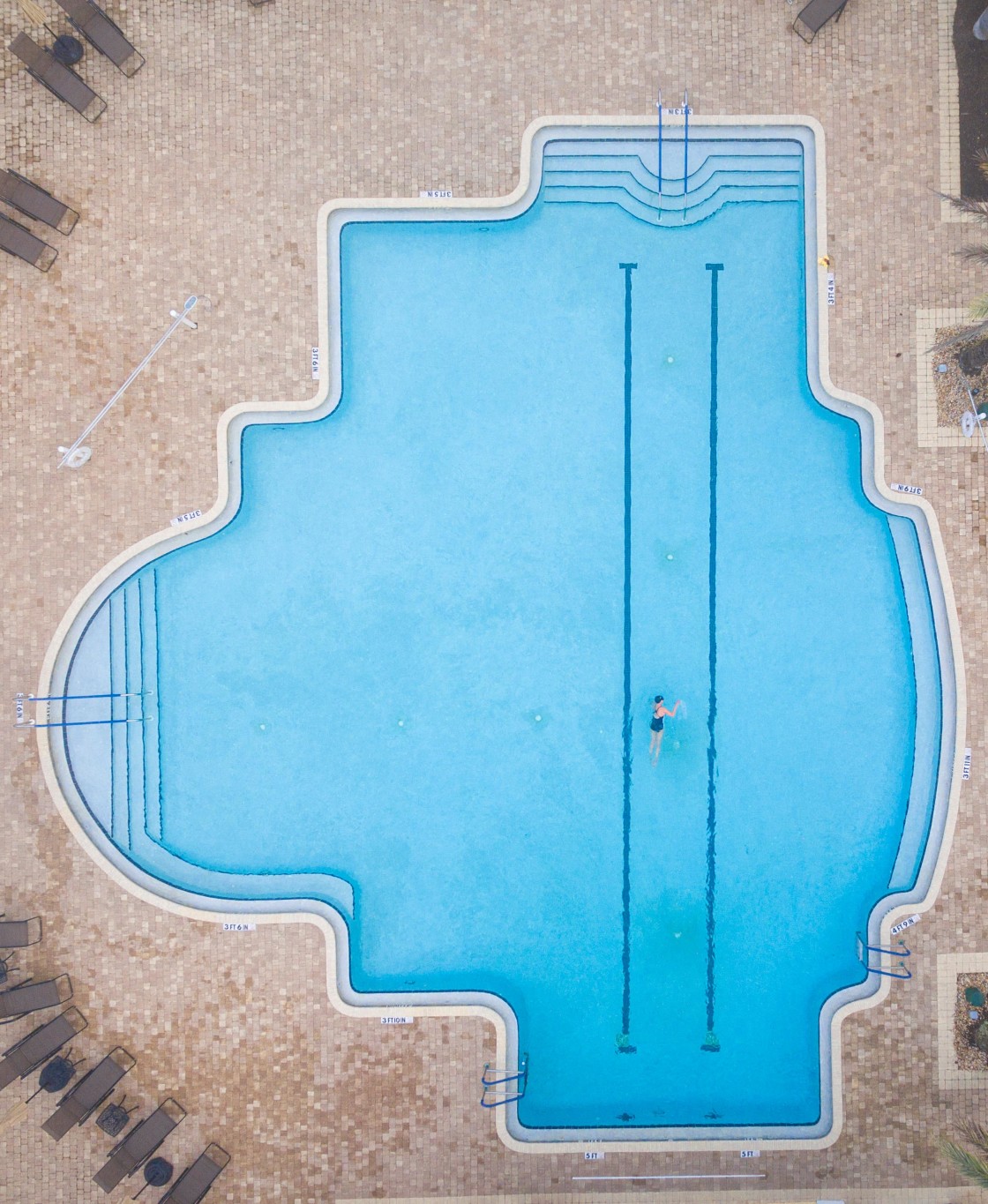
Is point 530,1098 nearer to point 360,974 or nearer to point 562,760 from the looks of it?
point 360,974

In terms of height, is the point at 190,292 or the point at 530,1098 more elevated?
the point at 190,292

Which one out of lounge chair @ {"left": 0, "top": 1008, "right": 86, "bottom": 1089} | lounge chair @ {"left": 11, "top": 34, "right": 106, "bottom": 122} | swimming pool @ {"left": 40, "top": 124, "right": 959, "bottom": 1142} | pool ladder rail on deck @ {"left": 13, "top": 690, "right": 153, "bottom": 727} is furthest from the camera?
swimming pool @ {"left": 40, "top": 124, "right": 959, "bottom": 1142}

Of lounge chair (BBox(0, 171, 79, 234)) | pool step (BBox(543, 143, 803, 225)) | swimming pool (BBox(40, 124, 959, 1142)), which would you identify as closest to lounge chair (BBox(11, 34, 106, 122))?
lounge chair (BBox(0, 171, 79, 234))

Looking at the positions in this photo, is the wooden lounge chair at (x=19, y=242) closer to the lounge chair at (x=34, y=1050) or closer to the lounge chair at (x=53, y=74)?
the lounge chair at (x=53, y=74)

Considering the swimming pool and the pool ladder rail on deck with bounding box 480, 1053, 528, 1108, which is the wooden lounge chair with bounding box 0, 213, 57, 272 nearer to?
the swimming pool

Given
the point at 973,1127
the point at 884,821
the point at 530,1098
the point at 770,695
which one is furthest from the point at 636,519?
the point at 973,1127

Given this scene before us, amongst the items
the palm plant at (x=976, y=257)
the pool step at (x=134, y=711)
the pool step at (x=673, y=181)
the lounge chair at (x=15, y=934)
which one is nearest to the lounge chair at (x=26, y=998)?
the lounge chair at (x=15, y=934)

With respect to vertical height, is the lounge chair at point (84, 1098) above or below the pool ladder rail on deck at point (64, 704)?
below
